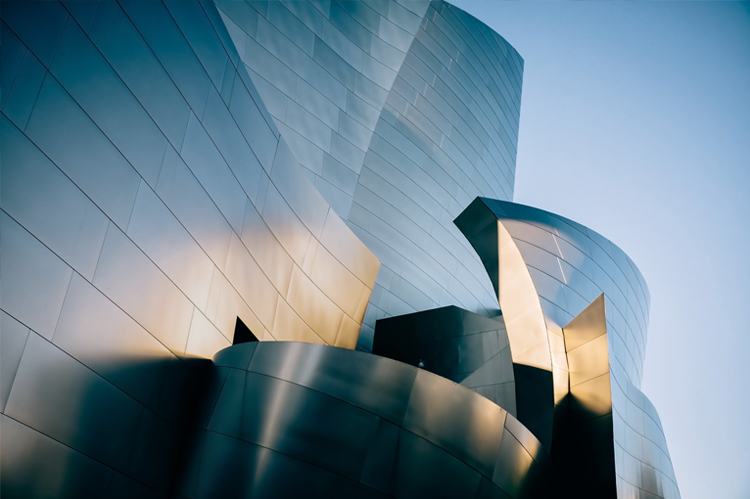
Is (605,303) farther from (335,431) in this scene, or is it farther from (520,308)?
(335,431)

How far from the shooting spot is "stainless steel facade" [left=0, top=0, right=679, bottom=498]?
647 centimetres

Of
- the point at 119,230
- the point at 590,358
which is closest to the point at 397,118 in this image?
the point at 590,358

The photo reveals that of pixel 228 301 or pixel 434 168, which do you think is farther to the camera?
pixel 434 168

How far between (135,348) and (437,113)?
22.7 metres

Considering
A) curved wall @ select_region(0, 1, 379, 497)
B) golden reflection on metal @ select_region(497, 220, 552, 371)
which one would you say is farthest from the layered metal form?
golden reflection on metal @ select_region(497, 220, 552, 371)

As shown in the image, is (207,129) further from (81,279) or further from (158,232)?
(81,279)

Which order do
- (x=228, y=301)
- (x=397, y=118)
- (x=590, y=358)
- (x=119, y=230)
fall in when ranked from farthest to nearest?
(x=397, y=118) < (x=590, y=358) < (x=228, y=301) < (x=119, y=230)

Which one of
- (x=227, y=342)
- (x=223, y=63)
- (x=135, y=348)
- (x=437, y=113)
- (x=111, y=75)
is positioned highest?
(x=437, y=113)

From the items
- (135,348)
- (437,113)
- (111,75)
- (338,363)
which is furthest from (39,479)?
(437,113)

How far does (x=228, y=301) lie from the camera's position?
34.6 ft

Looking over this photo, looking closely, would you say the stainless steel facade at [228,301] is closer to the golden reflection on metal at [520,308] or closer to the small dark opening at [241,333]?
the golden reflection on metal at [520,308]

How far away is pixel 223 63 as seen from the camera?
10484mm

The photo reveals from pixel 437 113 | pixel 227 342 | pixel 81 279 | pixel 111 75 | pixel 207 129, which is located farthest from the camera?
pixel 437 113

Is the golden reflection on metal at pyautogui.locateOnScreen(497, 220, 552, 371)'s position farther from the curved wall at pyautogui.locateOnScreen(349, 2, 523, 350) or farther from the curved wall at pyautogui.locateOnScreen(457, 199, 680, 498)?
the curved wall at pyautogui.locateOnScreen(349, 2, 523, 350)
